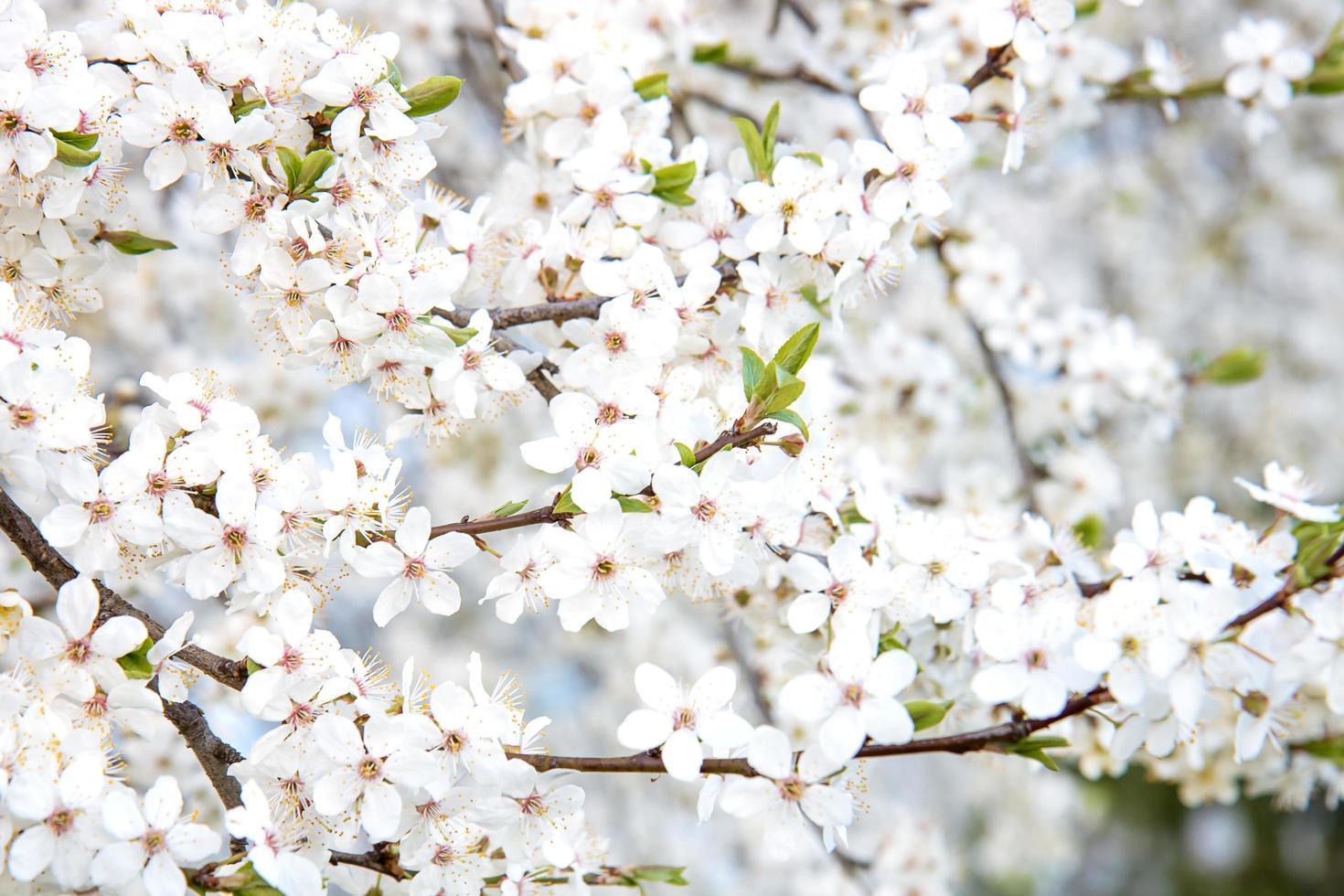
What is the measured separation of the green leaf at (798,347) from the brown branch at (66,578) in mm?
697

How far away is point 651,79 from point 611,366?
584 millimetres

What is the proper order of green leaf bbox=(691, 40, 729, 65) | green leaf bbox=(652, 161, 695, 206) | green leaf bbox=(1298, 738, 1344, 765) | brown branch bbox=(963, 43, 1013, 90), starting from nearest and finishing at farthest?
green leaf bbox=(652, 161, 695, 206) → brown branch bbox=(963, 43, 1013, 90) → green leaf bbox=(1298, 738, 1344, 765) → green leaf bbox=(691, 40, 729, 65)

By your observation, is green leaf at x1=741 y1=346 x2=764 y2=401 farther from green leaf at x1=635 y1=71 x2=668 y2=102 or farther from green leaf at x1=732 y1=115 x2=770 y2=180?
green leaf at x1=635 y1=71 x2=668 y2=102

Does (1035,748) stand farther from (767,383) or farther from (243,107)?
(243,107)

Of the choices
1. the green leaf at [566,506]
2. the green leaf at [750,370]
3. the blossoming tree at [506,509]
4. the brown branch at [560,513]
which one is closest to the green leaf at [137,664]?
the blossoming tree at [506,509]

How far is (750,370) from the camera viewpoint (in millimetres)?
1242

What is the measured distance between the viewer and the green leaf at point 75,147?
1.28 metres

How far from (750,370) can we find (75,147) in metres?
0.84

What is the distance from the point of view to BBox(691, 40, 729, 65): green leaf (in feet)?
6.92

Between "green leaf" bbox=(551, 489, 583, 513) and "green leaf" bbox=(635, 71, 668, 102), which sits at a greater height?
"green leaf" bbox=(635, 71, 668, 102)

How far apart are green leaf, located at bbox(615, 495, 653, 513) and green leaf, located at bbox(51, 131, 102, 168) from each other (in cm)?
75

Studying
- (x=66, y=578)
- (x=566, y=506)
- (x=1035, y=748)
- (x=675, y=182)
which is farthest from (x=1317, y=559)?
(x=66, y=578)

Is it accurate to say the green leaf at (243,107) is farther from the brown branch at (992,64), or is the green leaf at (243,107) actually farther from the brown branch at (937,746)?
the brown branch at (992,64)

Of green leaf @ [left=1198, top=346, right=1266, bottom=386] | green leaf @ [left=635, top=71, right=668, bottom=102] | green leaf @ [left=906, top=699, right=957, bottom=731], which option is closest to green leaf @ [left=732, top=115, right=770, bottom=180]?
green leaf @ [left=635, top=71, right=668, bottom=102]
